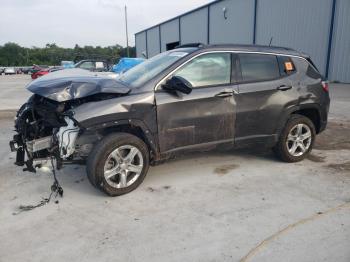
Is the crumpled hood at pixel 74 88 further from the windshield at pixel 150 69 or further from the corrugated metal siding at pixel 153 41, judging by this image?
the corrugated metal siding at pixel 153 41

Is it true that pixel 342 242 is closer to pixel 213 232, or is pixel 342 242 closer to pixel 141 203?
pixel 213 232

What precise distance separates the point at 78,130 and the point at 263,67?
269cm

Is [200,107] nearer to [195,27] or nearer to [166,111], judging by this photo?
[166,111]

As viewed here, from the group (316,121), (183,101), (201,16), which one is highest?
(201,16)

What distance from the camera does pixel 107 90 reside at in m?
3.78

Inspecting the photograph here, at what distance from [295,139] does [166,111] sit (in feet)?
7.16

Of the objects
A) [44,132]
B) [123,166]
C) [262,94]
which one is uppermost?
[262,94]

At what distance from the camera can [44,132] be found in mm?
4207

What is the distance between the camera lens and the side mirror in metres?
3.89

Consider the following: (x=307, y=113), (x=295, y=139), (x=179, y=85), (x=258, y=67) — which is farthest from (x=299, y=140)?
(x=179, y=85)

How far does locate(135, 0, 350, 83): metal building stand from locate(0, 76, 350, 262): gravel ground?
12140 mm

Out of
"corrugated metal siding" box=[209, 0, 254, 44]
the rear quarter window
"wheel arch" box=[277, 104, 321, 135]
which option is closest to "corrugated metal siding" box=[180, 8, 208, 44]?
"corrugated metal siding" box=[209, 0, 254, 44]

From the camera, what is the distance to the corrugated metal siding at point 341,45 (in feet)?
53.0

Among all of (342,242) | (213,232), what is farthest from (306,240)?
(213,232)
